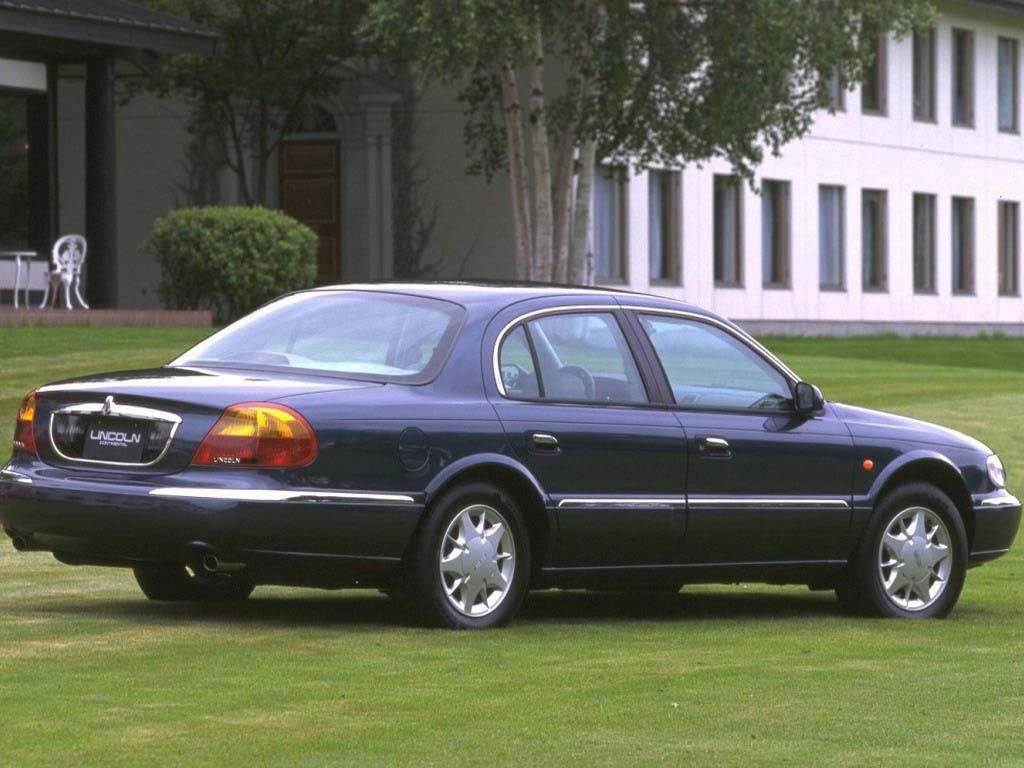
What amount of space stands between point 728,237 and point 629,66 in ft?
38.4

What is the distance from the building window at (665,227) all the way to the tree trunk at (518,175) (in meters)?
6.84

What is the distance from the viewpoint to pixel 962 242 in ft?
163

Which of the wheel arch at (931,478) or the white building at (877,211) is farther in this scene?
the white building at (877,211)

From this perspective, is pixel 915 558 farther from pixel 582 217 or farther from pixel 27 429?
pixel 582 217

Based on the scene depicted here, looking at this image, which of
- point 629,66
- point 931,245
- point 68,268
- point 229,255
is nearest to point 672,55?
point 629,66

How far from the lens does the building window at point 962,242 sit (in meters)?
49.5

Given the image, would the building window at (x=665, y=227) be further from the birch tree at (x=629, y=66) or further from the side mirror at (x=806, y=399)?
the side mirror at (x=806, y=399)

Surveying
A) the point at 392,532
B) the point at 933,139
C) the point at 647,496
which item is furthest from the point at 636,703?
the point at 933,139

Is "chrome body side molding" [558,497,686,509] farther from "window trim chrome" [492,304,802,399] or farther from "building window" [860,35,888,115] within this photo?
"building window" [860,35,888,115]

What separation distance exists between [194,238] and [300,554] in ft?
68.8

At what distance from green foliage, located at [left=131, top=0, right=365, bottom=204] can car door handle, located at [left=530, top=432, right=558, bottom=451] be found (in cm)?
2581

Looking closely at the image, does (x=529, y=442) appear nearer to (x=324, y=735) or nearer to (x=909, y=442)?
(x=909, y=442)

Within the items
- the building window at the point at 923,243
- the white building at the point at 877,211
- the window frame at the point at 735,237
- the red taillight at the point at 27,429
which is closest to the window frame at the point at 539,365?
the red taillight at the point at 27,429

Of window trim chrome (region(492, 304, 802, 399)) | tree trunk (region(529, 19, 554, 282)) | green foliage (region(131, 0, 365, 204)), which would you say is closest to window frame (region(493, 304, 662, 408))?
window trim chrome (region(492, 304, 802, 399))
